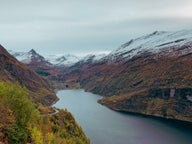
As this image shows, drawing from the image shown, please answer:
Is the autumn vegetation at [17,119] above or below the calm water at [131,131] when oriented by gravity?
above

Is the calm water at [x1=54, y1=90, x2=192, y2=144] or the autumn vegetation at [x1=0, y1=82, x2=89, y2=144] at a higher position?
the autumn vegetation at [x1=0, y1=82, x2=89, y2=144]

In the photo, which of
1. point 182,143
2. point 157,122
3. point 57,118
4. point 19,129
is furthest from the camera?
point 157,122

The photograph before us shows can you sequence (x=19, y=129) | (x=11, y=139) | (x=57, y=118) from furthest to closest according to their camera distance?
(x=57, y=118) → (x=19, y=129) → (x=11, y=139)

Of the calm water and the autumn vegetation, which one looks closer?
the autumn vegetation

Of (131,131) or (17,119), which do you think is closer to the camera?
(17,119)

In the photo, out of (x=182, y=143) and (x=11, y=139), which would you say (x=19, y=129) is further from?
(x=182, y=143)

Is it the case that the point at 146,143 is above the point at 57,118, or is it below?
below

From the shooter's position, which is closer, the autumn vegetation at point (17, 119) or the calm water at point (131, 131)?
the autumn vegetation at point (17, 119)

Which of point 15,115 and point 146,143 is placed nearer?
point 15,115

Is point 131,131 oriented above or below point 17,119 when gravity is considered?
below

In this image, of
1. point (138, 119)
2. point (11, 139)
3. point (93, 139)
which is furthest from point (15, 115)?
point (138, 119)
